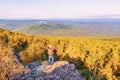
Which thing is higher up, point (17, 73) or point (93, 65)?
point (17, 73)

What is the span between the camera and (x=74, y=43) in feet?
280

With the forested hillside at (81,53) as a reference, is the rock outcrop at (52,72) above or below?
above

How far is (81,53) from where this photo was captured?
78188 millimetres

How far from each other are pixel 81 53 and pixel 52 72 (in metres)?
26.0

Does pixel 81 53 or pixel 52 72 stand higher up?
pixel 52 72

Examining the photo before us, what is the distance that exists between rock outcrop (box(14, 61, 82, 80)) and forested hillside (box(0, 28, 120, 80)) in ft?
24.5

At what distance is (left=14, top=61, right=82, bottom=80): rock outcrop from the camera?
1970 inches

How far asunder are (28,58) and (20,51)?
7868 millimetres

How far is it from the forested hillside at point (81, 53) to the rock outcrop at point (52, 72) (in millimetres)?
7468

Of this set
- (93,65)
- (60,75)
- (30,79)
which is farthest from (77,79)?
(93,65)

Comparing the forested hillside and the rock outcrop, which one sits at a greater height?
the rock outcrop

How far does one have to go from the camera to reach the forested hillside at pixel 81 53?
69.1m

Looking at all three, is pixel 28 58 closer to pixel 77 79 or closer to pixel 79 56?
pixel 79 56

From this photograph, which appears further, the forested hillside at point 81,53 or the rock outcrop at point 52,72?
the forested hillside at point 81,53
